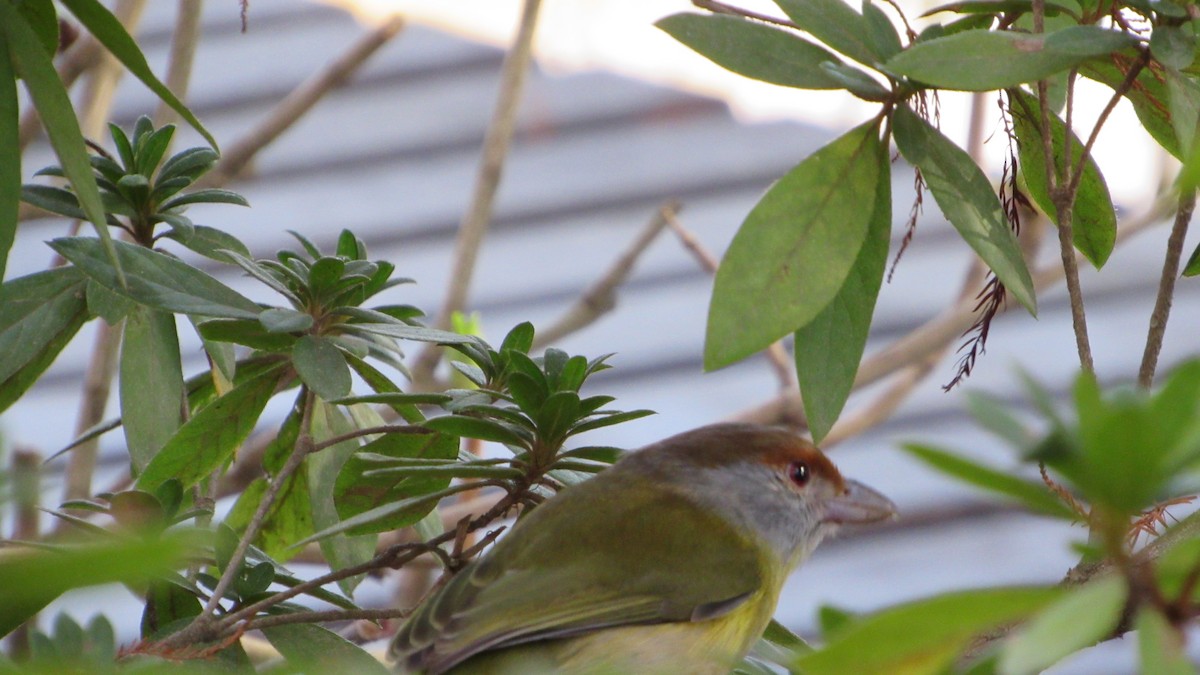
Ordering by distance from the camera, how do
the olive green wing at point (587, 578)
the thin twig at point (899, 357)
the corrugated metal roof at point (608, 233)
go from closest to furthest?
the olive green wing at point (587, 578)
the thin twig at point (899, 357)
the corrugated metal roof at point (608, 233)

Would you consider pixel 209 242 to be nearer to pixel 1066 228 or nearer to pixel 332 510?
pixel 332 510

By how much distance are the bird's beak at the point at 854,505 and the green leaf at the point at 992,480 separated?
151cm

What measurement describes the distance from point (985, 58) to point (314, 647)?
2.93 feet

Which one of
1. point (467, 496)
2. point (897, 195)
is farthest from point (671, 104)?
point (467, 496)

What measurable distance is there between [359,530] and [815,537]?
1.02 m

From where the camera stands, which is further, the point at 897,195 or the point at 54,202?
the point at 897,195

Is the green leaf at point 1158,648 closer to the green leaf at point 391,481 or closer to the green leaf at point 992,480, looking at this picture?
the green leaf at point 992,480

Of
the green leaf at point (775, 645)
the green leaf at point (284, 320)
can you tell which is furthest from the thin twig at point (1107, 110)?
the green leaf at point (284, 320)

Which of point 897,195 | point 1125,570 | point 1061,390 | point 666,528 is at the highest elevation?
point 897,195

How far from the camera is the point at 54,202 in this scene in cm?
151

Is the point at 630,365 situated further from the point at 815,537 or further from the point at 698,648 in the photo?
the point at 698,648

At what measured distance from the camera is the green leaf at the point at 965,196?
1.38 metres

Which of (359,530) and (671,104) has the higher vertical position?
(671,104)

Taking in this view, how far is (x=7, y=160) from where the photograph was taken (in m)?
1.32
